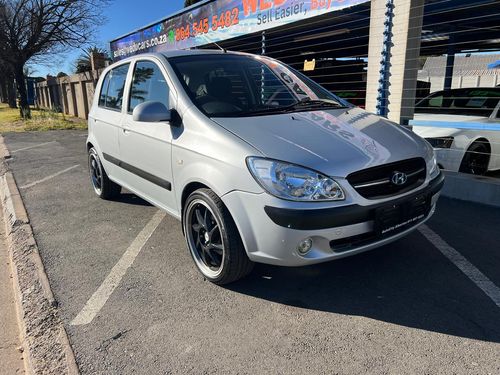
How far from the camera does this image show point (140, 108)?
324cm

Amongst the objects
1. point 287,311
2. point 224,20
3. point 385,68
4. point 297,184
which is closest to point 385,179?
point 297,184

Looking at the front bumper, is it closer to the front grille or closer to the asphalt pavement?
the front grille

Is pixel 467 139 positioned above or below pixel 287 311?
above

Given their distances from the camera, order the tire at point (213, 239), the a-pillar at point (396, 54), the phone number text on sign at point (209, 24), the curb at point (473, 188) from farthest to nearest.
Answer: the phone number text on sign at point (209, 24)
the a-pillar at point (396, 54)
the curb at point (473, 188)
the tire at point (213, 239)

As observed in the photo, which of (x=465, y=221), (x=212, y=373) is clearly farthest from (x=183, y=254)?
(x=465, y=221)

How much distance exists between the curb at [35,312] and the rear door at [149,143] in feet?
3.76

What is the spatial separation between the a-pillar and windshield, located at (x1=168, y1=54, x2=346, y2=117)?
2617 millimetres

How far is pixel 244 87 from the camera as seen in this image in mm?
3793

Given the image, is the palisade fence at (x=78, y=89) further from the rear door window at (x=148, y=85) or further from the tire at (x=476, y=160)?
the tire at (x=476, y=160)

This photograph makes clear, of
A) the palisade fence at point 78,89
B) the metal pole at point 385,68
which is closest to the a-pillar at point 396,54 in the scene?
the metal pole at point 385,68

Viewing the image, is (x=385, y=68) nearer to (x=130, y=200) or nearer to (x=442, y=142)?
(x=442, y=142)

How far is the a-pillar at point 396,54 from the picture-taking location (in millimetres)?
6027

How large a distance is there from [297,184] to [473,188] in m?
3.55

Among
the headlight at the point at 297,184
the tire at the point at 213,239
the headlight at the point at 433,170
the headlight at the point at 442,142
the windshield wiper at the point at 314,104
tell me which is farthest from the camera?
the headlight at the point at 442,142
